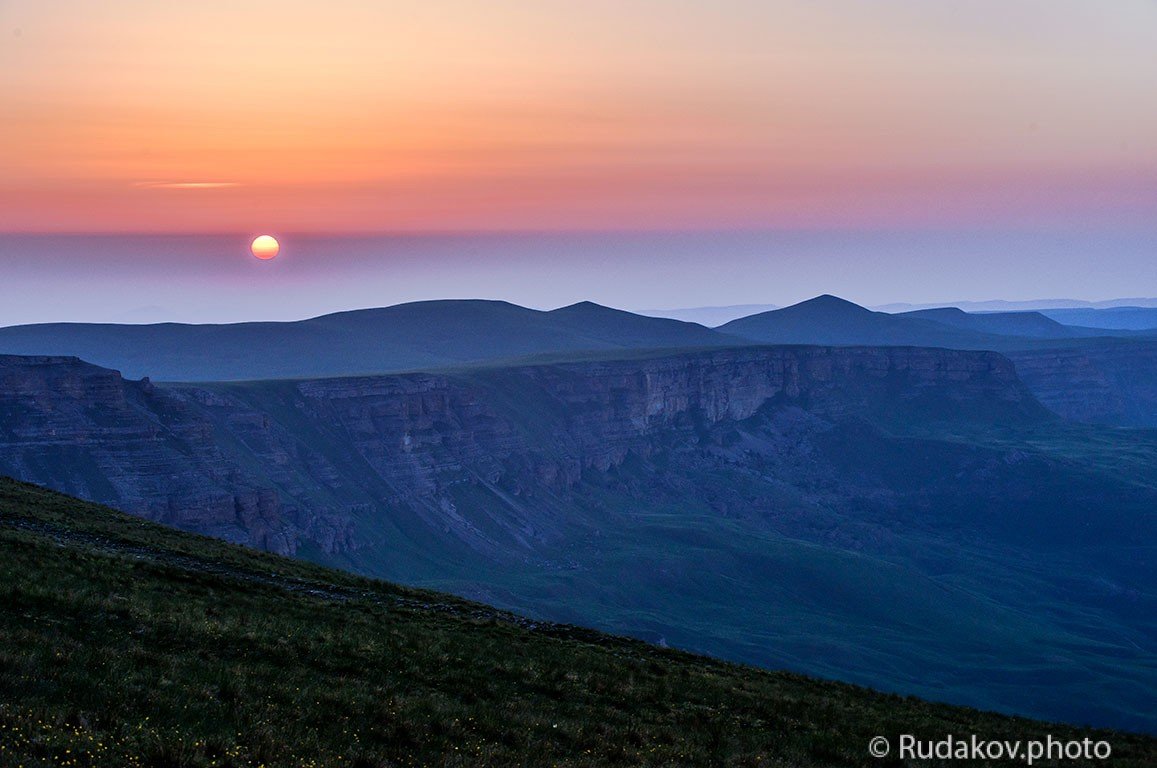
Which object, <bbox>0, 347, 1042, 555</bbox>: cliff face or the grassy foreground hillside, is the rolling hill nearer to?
<bbox>0, 347, 1042, 555</bbox>: cliff face

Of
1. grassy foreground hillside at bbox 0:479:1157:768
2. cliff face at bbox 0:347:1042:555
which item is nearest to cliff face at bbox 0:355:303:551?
cliff face at bbox 0:347:1042:555

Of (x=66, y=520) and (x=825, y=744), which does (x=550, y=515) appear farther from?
(x=825, y=744)

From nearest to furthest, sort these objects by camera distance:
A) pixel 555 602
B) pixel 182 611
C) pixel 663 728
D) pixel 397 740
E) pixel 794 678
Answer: pixel 397 740, pixel 663 728, pixel 182 611, pixel 794 678, pixel 555 602

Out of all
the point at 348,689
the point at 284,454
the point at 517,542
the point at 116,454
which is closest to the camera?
the point at 348,689

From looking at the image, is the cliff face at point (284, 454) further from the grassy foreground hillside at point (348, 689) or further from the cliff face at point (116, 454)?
the grassy foreground hillside at point (348, 689)

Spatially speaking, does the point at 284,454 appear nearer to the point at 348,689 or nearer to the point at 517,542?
the point at 517,542

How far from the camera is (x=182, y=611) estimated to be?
1178 inches

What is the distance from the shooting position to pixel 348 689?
79.7 feet

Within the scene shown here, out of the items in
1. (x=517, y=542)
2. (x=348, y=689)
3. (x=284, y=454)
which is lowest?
(x=517, y=542)

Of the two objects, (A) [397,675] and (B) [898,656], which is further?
(B) [898,656]

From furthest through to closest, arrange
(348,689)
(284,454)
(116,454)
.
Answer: (284,454) → (116,454) → (348,689)

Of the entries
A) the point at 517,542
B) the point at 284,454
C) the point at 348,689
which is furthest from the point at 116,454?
the point at 348,689

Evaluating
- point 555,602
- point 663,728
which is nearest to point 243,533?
point 555,602

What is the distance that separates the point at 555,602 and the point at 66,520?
3739 inches
